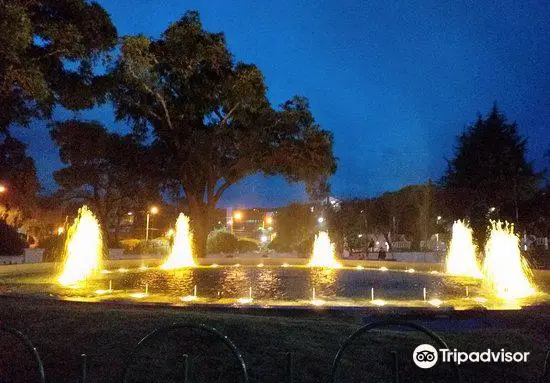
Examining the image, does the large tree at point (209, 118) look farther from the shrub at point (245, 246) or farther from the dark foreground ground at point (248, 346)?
the dark foreground ground at point (248, 346)

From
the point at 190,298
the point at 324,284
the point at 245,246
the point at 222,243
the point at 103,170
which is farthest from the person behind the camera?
the point at 245,246

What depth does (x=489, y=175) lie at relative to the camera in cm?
4538

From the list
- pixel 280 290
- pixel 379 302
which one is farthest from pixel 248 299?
pixel 379 302

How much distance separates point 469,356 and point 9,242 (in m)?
36.8

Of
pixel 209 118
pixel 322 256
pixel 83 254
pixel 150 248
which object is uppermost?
pixel 209 118

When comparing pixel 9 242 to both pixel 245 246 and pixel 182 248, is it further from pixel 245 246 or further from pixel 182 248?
pixel 245 246

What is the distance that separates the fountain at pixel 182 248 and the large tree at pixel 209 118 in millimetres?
884

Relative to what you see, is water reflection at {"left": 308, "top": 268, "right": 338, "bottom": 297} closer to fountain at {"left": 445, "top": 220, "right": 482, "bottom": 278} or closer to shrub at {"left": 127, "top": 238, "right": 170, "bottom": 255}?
fountain at {"left": 445, "top": 220, "right": 482, "bottom": 278}

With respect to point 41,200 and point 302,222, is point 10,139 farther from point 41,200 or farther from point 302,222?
point 302,222

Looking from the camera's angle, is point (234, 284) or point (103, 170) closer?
point (234, 284)

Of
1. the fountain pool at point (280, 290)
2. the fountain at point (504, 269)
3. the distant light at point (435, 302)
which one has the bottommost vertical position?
the distant light at point (435, 302)

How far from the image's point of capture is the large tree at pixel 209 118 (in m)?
32.2

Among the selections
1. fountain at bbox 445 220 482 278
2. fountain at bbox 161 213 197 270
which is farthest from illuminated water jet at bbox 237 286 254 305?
fountain at bbox 161 213 197 270

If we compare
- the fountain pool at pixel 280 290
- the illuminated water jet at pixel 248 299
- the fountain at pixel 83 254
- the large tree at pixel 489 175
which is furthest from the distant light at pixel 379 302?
the large tree at pixel 489 175
